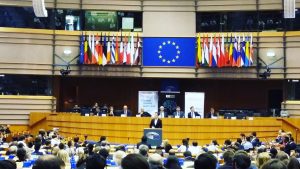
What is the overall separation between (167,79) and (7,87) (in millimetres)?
9329

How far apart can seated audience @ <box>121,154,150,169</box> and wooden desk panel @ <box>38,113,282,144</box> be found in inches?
862

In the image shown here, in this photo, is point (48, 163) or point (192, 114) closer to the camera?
point (48, 163)

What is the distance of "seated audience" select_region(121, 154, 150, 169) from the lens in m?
4.19

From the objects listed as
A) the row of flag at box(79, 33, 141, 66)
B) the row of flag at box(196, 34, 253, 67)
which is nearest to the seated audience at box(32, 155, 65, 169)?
the row of flag at box(196, 34, 253, 67)

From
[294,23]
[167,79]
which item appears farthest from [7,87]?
[294,23]

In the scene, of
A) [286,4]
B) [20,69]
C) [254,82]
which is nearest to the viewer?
[286,4]

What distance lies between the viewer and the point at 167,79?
31062 millimetres

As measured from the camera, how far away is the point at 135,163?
13.8ft

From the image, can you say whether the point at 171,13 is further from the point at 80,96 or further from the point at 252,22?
the point at 80,96

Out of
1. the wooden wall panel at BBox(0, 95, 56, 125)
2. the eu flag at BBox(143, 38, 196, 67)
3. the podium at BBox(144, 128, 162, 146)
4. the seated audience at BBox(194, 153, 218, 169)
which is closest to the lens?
the seated audience at BBox(194, 153, 218, 169)

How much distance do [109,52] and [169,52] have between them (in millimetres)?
3454

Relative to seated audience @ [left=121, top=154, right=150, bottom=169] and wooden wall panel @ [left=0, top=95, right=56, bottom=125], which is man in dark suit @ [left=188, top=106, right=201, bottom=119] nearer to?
wooden wall panel @ [left=0, top=95, right=56, bottom=125]

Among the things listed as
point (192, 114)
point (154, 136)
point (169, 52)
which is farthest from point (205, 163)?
point (169, 52)

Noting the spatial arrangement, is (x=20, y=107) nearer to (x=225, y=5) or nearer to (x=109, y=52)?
(x=109, y=52)
